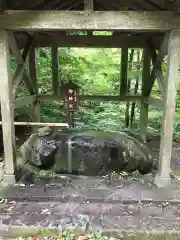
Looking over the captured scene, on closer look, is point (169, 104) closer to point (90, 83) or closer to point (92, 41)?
point (92, 41)

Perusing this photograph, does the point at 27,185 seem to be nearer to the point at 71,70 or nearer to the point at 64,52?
the point at 71,70

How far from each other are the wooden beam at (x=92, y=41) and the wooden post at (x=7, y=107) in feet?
7.94

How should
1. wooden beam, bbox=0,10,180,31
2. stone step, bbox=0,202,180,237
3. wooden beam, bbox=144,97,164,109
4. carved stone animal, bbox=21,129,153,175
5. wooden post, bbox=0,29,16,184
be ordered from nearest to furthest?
1. stone step, bbox=0,202,180,237
2. wooden beam, bbox=0,10,180,31
3. wooden post, bbox=0,29,16,184
4. wooden beam, bbox=144,97,164,109
5. carved stone animal, bbox=21,129,153,175

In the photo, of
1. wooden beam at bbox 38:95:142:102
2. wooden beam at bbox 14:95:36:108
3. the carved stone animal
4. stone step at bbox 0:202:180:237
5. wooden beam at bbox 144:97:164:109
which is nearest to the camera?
stone step at bbox 0:202:180:237

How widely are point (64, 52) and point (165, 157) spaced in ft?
20.8

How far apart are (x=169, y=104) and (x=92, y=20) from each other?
197 cm

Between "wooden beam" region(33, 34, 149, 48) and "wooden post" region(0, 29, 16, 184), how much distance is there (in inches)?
95.3

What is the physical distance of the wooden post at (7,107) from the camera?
376 centimetres

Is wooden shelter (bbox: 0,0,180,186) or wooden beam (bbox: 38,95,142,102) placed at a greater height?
wooden shelter (bbox: 0,0,180,186)

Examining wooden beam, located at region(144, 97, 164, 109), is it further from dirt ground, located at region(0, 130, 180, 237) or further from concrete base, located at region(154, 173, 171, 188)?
dirt ground, located at region(0, 130, 180, 237)

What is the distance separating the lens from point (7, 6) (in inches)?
155

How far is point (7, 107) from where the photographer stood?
3.96 m

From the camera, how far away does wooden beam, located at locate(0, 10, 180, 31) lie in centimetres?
352

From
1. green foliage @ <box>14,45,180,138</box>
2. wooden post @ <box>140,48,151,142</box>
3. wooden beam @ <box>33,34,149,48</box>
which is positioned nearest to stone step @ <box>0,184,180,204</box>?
wooden post @ <box>140,48,151,142</box>
